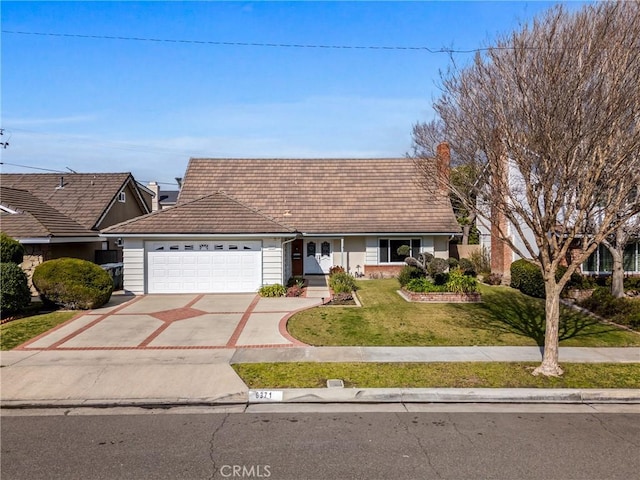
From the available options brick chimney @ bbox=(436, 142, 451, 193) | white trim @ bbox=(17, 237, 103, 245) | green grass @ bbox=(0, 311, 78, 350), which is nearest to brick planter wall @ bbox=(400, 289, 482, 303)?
brick chimney @ bbox=(436, 142, 451, 193)

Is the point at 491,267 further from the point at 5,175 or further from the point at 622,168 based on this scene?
the point at 5,175

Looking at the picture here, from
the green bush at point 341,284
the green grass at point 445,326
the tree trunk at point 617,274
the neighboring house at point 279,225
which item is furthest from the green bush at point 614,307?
the green bush at point 341,284

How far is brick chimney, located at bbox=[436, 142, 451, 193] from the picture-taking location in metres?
10.8

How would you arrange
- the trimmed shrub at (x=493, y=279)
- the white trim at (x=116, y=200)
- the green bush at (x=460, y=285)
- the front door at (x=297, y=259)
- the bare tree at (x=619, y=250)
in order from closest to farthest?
the bare tree at (x=619, y=250), the green bush at (x=460, y=285), the trimmed shrub at (x=493, y=279), the white trim at (x=116, y=200), the front door at (x=297, y=259)

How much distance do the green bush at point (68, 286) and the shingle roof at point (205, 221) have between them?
2.94 metres

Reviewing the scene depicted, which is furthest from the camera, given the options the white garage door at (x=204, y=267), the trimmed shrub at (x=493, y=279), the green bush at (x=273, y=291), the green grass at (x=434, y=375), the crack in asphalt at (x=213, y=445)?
the trimmed shrub at (x=493, y=279)

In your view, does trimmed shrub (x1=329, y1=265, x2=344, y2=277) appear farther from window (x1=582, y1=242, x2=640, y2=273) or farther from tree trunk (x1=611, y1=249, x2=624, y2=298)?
tree trunk (x1=611, y1=249, x2=624, y2=298)

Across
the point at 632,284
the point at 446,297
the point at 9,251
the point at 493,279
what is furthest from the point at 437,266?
the point at 9,251

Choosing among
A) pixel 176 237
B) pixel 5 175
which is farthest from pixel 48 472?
pixel 5 175

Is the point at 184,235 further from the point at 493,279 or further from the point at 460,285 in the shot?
the point at 493,279

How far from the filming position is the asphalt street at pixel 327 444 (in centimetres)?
531

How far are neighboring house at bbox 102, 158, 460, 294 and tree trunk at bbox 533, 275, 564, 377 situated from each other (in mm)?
6982

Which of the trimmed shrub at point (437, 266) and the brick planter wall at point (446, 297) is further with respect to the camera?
the trimmed shrub at point (437, 266)

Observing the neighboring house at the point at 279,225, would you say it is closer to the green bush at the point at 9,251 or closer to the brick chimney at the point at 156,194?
the green bush at the point at 9,251
